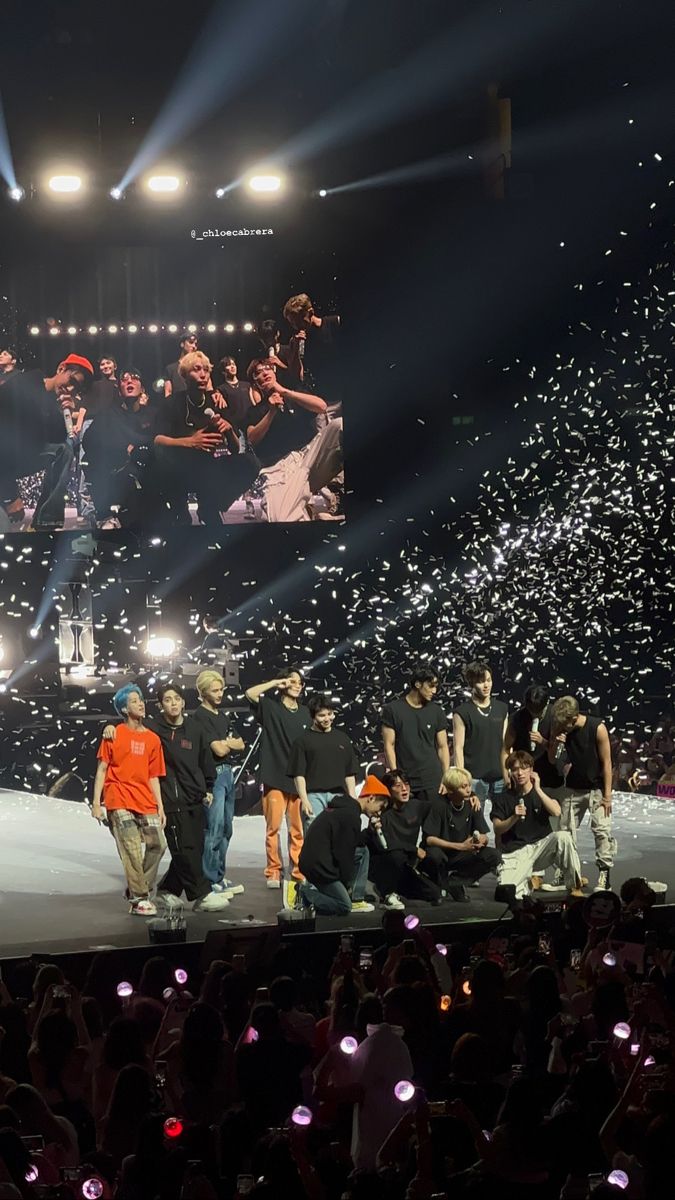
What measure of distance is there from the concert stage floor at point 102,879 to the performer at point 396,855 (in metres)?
0.10

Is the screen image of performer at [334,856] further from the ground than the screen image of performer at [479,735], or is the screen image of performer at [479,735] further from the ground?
the screen image of performer at [479,735]

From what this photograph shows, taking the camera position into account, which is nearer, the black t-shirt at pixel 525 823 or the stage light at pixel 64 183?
the black t-shirt at pixel 525 823

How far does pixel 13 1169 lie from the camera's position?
377cm

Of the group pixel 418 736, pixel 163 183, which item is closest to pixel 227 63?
pixel 163 183

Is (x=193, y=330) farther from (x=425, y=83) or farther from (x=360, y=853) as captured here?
(x=360, y=853)

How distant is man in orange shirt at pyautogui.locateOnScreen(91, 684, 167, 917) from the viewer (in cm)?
820

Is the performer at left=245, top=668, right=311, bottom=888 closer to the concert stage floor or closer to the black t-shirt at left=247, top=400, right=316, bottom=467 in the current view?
the concert stage floor

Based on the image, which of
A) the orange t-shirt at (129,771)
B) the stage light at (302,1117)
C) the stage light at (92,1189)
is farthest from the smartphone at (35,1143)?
the orange t-shirt at (129,771)

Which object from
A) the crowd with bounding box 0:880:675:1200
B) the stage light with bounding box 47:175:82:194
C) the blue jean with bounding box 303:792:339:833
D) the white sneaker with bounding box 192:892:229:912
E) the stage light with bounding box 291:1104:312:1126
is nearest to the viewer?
the crowd with bounding box 0:880:675:1200

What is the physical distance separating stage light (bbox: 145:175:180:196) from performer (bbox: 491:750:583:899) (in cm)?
982

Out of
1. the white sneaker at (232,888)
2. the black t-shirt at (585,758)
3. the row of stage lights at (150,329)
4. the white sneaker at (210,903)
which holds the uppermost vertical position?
the row of stage lights at (150,329)

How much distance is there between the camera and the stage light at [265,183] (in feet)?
Answer: 54.3

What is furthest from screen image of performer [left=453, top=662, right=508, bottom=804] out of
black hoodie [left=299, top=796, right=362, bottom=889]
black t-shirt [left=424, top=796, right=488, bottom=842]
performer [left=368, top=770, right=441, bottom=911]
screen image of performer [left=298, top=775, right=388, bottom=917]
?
black hoodie [left=299, top=796, right=362, bottom=889]

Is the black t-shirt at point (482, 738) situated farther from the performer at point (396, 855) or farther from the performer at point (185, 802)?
the performer at point (185, 802)
